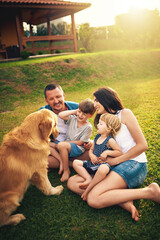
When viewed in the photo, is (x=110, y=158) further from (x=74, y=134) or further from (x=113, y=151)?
(x=74, y=134)

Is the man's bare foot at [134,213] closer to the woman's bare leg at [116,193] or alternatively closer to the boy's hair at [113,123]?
the woman's bare leg at [116,193]

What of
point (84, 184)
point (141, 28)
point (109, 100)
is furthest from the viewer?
point (141, 28)

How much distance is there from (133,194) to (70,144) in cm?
139

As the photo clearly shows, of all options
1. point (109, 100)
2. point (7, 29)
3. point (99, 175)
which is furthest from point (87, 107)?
point (7, 29)

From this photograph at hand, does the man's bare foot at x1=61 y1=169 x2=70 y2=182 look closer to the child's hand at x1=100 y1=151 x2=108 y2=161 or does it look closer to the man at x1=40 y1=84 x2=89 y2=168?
the man at x1=40 y1=84 x2=89 y2=168

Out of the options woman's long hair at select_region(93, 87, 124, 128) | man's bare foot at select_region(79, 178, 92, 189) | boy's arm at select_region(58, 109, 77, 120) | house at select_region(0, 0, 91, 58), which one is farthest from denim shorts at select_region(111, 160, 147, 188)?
house at select_region(0, 0, 91, 58)

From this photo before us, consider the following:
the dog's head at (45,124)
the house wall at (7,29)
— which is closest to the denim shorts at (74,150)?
the dog's head at (45,124)

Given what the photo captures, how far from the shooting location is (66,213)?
262cm

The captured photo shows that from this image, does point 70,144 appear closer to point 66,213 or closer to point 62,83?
point 66,213

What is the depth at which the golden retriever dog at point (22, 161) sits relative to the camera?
2.32 metres

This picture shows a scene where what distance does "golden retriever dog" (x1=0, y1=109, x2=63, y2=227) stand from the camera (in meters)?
2.32

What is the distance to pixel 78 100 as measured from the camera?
8906 millimetres

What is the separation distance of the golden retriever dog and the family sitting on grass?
2.06 ft

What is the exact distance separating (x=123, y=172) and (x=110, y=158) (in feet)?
1.09
